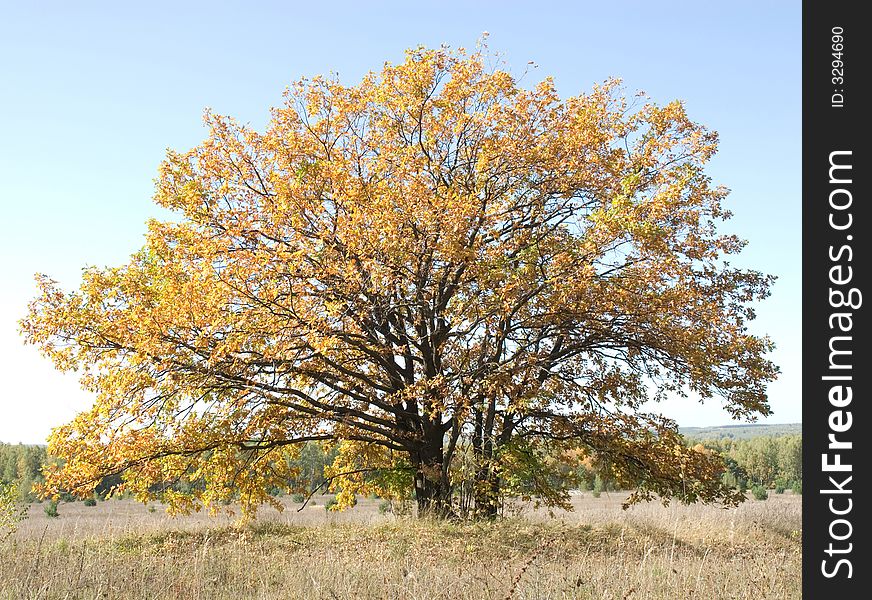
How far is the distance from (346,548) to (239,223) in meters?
6.36

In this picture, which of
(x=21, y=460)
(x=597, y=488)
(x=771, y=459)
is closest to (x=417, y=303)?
(x=597, y=488)

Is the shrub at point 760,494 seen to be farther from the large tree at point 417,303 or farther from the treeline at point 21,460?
the treeline at point 21,460

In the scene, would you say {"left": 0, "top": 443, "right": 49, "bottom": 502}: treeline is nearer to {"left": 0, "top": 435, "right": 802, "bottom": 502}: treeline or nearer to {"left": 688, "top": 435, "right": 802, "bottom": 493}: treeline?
{"left": 0, "top": 435, "right": 802, "bottom": 502}: treeline

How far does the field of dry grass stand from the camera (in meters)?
7.10

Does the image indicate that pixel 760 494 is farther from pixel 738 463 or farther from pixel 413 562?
pixel 413 562

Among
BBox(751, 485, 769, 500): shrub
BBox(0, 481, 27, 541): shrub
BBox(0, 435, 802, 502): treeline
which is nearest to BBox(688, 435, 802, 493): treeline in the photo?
BBox(0, 435, 802, 502): treeline

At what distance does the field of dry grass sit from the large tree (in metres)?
1.17

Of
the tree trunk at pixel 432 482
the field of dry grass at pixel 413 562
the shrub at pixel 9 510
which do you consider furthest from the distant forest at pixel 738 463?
the shrub at pixel 9 510

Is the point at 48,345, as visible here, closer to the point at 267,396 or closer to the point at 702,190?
the point at 267,396

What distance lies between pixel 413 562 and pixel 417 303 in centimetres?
561


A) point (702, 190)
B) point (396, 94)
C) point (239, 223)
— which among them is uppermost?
point (396, 94)

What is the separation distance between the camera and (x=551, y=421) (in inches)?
608

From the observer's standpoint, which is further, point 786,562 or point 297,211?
point 297,211
